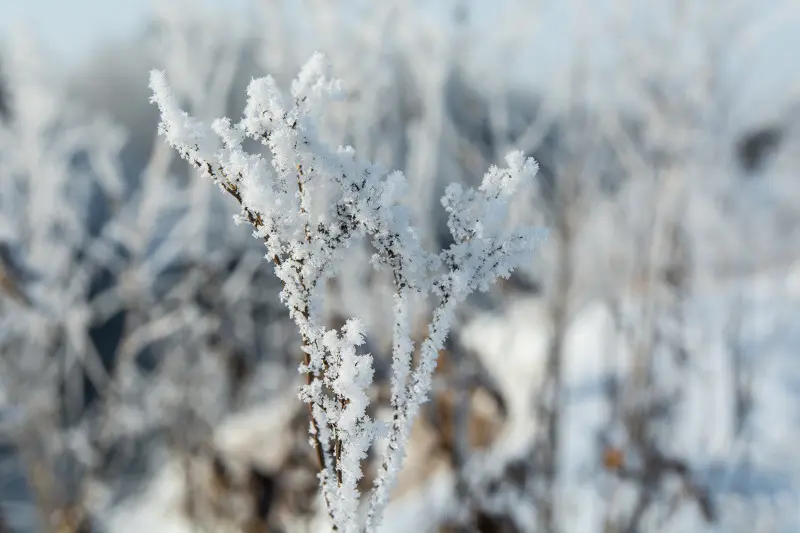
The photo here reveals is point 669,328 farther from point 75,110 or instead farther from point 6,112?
point 75,110

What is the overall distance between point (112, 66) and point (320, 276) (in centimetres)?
1494

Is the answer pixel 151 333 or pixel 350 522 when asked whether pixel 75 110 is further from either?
pixel 350 522

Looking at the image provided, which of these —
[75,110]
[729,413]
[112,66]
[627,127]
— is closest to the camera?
[627,127]

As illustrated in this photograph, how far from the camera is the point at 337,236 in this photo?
1.94 ft

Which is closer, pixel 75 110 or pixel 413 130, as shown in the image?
pixel 413 130

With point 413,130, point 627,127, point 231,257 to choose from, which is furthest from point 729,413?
point 231,257

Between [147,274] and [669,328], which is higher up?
[147,274]

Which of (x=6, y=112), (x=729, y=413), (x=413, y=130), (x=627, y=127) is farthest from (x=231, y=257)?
(x=729, y=413)

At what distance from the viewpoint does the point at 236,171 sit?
58 cm

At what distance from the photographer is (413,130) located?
3334 millimetres

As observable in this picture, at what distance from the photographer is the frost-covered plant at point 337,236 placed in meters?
0.57

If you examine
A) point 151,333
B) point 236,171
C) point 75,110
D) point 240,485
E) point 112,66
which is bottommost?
point 236,171

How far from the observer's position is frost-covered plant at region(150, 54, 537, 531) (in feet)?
1.87

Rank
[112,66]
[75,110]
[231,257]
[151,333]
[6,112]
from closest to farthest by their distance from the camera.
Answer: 1. [151,333]
2. [231,257]
3. [6,112]
4. [75,110]
5. [112,66]
